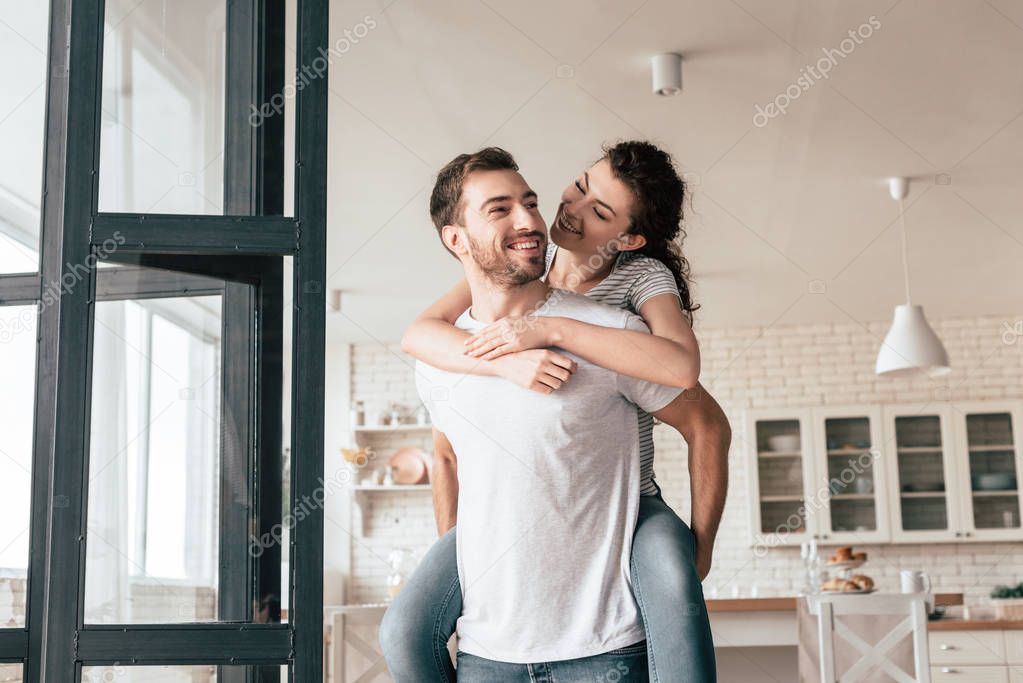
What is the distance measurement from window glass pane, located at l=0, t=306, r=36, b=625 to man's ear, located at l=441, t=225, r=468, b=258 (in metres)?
0.87

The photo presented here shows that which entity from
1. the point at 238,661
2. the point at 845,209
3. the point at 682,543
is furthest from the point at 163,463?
the point at 845,209

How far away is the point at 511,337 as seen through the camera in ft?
5.37

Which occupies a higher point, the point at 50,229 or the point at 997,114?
the point at 997,114

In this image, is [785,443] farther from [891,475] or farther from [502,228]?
[502,228]

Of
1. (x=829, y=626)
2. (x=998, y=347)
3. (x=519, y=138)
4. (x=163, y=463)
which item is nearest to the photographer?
(x=163, y=463)

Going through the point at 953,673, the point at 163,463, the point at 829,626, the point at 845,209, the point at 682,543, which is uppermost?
the point at 845,209

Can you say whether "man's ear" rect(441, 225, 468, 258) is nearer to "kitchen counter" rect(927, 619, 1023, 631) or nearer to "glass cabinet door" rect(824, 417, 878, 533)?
"kitchen counter" rect(927, 619, 1023, 631)

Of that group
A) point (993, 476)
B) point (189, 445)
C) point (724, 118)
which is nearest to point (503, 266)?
point (189, 445)

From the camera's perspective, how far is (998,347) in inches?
307

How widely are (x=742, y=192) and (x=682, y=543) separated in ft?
12.2

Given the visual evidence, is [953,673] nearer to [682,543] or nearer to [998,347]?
[998,347]

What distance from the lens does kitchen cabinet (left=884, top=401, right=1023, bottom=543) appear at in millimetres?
7344

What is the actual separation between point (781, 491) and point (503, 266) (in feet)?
21.0

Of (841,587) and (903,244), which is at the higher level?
(903,244)
